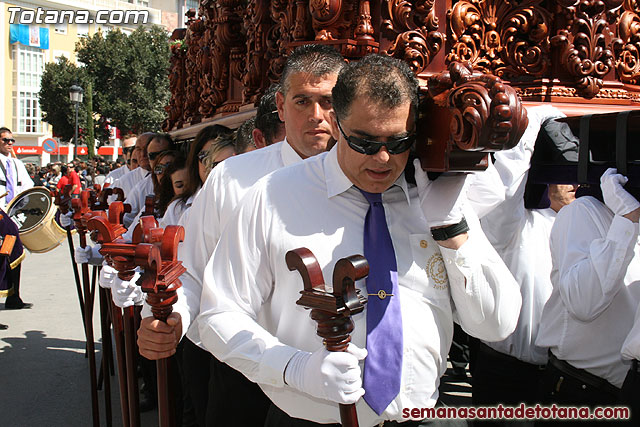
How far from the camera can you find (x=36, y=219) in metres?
7.41

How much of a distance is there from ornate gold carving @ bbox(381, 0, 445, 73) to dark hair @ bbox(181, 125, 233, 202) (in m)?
1.42

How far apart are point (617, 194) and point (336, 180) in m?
1.34

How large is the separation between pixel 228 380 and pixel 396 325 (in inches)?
41.5

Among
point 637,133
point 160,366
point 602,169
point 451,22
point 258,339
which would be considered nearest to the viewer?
point 258,339

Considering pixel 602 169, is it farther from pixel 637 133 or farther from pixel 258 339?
pixel 258 339

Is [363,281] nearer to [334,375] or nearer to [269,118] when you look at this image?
[334,375]

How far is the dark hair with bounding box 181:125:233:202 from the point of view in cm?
422

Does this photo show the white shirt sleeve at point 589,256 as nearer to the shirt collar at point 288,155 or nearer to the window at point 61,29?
the shirt collar at point 288,155

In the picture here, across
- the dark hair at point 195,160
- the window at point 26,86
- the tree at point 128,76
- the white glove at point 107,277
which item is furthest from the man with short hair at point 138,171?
the window at point 26,86

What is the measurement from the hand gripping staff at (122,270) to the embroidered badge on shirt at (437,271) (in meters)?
1.02

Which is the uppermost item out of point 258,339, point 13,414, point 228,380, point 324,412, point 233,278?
point 233,278

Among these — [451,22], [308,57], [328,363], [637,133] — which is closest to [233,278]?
[328,363]

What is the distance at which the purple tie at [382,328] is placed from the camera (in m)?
1.94

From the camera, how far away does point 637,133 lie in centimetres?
260
